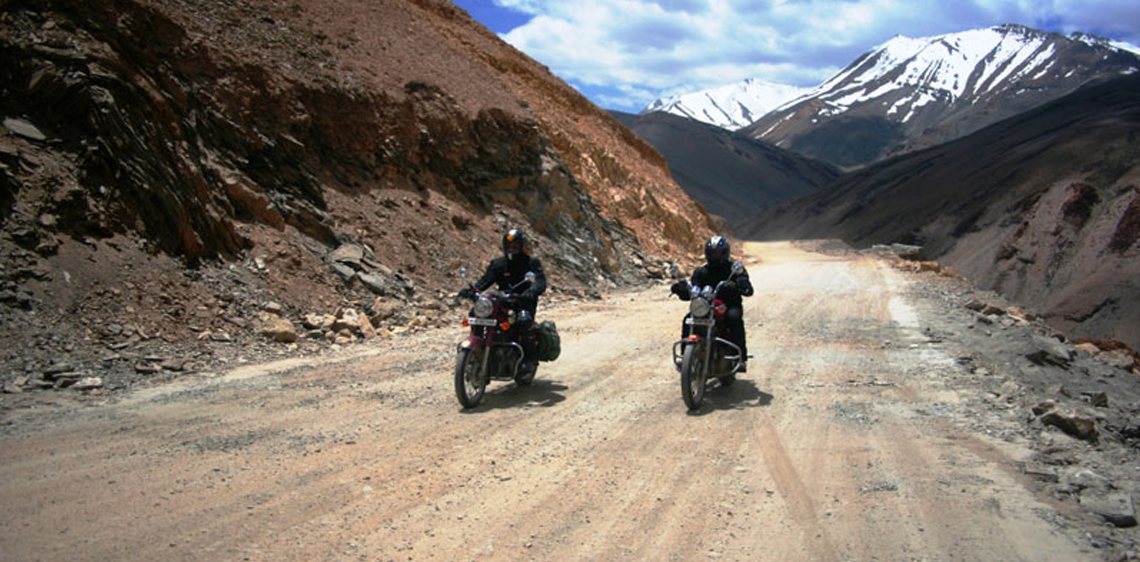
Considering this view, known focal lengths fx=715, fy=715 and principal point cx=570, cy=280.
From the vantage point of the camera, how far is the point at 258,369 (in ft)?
29.1

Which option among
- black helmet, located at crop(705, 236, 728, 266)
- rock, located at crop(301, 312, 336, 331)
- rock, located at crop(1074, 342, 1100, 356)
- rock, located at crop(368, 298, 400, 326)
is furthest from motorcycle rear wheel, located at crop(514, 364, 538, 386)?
rock, located at crop(1074, 342, 1100, 356)

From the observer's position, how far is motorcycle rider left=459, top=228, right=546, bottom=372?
302 inches

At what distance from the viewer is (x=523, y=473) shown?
204 inches

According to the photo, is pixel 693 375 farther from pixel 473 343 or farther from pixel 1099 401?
pixel 1099 401

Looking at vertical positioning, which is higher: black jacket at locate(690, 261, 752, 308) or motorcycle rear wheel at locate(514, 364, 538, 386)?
black jacket at locate(690, 261, 752, 308)

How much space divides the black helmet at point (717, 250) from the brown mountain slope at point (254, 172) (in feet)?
21.5

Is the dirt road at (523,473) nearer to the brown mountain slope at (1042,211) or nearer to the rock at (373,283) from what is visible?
the rock at (373,283)

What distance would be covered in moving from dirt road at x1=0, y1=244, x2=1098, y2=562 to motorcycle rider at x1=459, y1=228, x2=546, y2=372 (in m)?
0.55

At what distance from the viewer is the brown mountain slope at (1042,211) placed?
108 feet

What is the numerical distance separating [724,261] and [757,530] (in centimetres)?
392

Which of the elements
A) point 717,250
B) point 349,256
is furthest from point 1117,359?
point 349,256

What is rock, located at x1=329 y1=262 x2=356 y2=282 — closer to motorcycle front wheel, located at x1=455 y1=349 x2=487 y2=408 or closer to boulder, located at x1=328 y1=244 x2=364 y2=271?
boulder, located at x1=328 y1=244 x2=364 y2=271

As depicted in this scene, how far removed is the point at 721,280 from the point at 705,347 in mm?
959

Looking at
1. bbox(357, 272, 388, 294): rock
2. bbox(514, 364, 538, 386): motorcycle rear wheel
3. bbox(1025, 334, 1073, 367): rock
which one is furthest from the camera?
bbox(357, 272, 388, 294): rock
